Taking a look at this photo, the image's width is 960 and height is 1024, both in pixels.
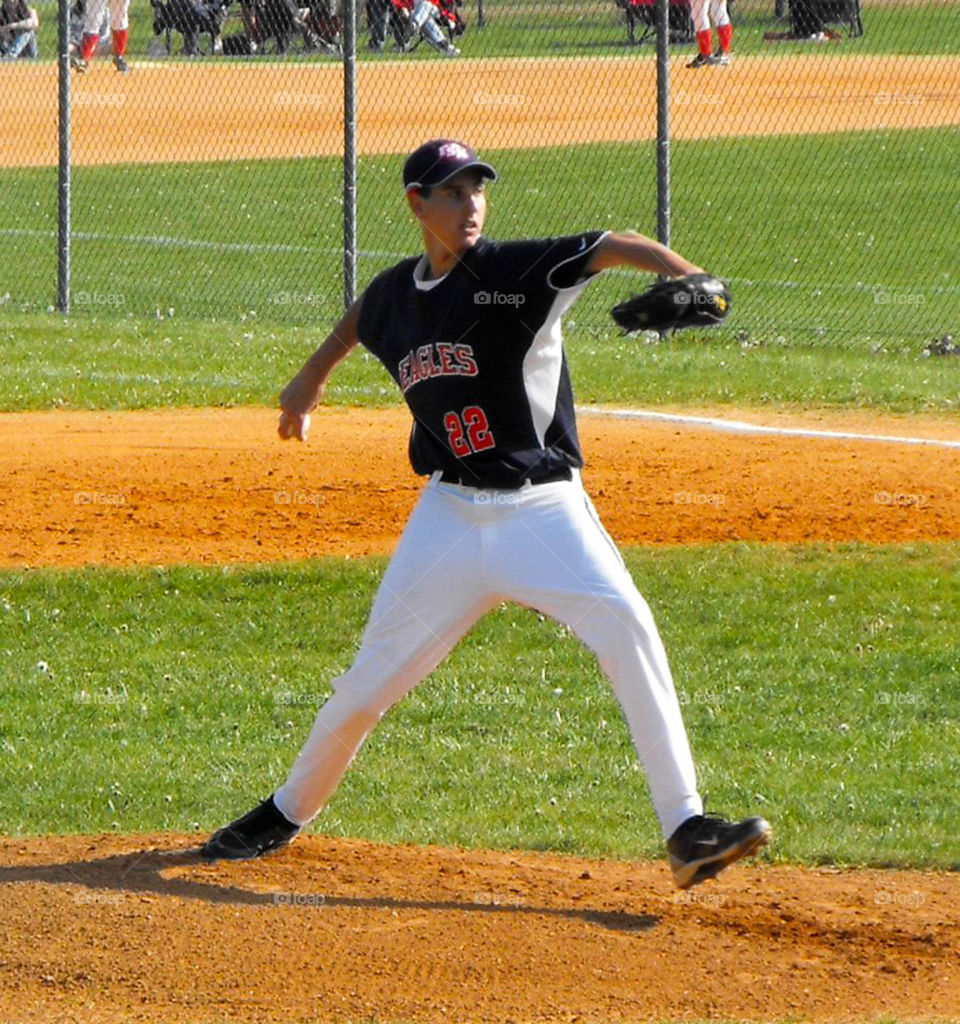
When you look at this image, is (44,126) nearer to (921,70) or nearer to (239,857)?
(921,70)

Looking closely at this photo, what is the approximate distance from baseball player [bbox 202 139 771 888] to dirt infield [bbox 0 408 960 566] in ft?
14.0

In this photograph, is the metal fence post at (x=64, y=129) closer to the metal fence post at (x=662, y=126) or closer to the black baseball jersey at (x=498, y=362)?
the metal fence post at (x=662, y=126)

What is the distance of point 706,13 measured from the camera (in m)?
24.2

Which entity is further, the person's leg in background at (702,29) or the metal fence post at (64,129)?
the person's leg in background at (702,29)

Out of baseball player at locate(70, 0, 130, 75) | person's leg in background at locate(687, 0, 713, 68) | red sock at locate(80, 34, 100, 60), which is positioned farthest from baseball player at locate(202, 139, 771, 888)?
red sock at locate(80, 34, 100, 60)

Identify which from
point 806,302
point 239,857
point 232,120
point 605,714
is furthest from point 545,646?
point 232,120

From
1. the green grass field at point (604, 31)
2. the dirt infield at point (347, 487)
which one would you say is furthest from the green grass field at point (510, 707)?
the green grass field at point (604, 31)

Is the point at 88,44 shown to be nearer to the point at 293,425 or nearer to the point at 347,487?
the point at 347,487

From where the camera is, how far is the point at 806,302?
1786 centimetres

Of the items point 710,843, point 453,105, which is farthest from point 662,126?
point 453,105

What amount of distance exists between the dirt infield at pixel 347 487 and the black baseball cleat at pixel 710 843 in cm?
470

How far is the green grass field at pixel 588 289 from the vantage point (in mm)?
13797

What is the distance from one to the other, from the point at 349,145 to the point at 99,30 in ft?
45.0

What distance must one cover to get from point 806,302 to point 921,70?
1399cm
